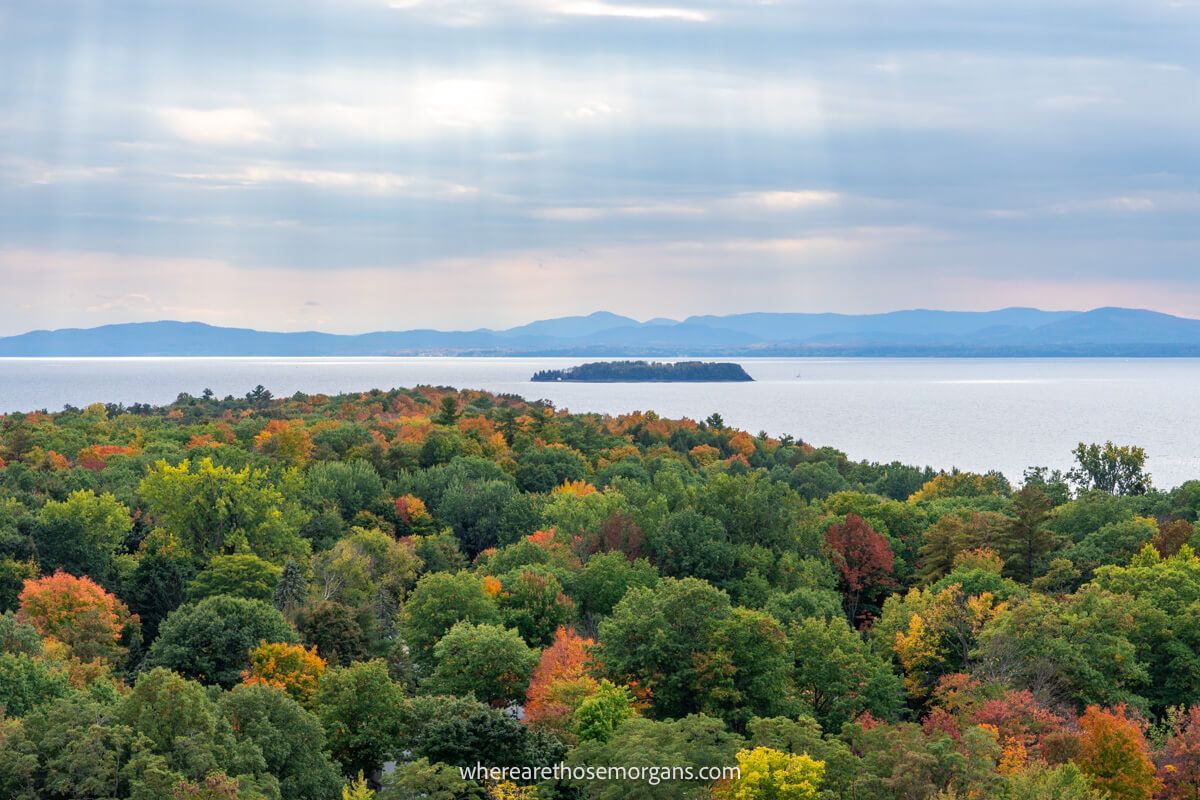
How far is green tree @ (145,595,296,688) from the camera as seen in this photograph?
43531 millimetres

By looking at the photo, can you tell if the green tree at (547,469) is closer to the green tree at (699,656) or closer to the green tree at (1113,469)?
the green tree at (1113,469)

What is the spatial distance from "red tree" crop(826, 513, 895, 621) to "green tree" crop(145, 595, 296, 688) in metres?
33.8

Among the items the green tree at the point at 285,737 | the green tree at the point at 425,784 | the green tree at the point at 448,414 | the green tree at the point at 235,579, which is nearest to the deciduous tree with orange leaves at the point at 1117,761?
the green tree at the point at 425,784

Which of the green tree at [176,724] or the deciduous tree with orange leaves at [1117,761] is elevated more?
the green tree at [176,724]

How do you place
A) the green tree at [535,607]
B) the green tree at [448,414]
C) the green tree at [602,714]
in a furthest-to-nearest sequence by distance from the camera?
the green tree at [448,414], the green tree at [535,607], the green tree at [602,714]

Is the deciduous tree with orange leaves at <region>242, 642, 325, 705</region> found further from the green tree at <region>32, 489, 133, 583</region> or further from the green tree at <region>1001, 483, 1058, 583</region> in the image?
the green tree at <region>1001, 483, 1058, 583</region>

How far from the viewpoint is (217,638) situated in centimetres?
4369

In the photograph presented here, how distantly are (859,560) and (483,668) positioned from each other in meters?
30.4

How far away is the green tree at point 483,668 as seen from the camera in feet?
142

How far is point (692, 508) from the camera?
6612 cm

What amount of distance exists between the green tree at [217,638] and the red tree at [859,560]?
33.8m

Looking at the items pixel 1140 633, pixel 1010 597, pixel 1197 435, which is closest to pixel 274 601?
pixel 1010 597

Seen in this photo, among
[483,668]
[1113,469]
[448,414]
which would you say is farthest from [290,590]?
[1113,469]

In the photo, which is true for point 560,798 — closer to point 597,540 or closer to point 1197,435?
point 597,540
